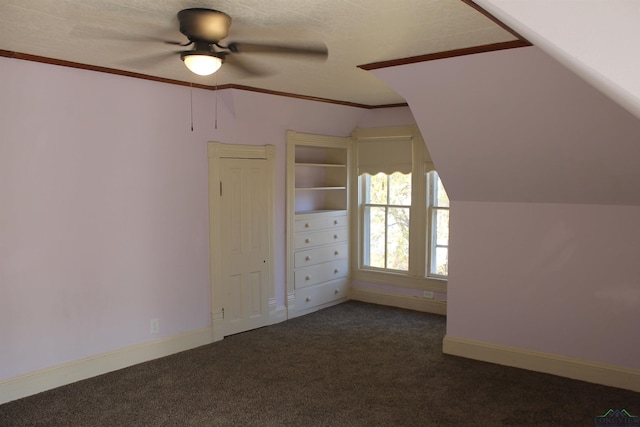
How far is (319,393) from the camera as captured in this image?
12.7 ft

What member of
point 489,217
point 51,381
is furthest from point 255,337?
point 489,217

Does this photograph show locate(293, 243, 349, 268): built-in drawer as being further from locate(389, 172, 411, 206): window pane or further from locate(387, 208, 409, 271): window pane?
locate(389, 172, 411, 206): window pane

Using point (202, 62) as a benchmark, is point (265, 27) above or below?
above

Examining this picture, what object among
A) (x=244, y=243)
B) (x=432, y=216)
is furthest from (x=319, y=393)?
(x=432, y=216)

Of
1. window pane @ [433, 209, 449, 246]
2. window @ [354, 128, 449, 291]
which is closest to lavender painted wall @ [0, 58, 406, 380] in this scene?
window @ [354, 128, 449, 291]

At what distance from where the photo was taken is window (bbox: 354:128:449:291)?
19.8ft

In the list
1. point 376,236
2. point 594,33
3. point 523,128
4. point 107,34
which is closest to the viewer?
point 594,33

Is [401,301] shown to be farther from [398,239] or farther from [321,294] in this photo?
[321,294]

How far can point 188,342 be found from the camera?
190 inches

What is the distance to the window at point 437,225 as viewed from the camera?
19.7 ft

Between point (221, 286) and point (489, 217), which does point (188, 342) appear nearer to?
point (221, 286)

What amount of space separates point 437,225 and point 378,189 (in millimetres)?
913

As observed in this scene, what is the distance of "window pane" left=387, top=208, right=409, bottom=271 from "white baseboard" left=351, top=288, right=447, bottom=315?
0.36 meters

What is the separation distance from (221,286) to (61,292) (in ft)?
5.02
